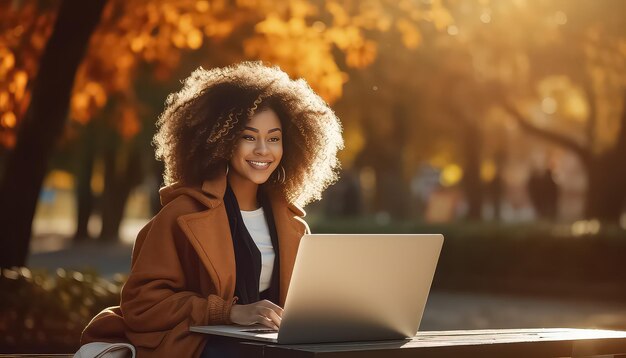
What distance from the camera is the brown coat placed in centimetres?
402

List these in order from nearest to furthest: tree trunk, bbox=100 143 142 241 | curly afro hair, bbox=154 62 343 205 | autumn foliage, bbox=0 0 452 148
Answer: curly afro hair, bbox=154 62 343 205
autumn foliage, bbox=0 0 452 148
tree trunk, bbox=100 143 142 241

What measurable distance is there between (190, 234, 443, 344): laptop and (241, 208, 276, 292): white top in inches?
23.5

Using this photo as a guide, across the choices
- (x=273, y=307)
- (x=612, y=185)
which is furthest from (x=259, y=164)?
(x=612, y=185)

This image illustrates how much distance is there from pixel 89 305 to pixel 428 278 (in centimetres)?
687

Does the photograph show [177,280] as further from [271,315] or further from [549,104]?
[549,104]

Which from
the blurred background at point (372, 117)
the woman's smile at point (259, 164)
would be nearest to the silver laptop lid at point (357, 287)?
the woman's smile at point (259, 164)

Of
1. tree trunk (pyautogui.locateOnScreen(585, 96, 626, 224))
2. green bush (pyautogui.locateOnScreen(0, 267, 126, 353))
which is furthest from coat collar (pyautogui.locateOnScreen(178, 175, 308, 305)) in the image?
tree trunk (pyautogui.locateOnScreen(585, 96, 626, 224))

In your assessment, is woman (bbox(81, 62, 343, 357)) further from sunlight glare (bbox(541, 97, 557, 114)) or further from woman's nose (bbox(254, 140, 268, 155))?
sunlight glare (bbox(541, 97, 557, 114))

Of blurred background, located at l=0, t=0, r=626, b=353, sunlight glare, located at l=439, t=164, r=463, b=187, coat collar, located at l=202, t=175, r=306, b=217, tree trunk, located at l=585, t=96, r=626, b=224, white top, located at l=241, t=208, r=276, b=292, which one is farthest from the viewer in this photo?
sunlight glare, located at l=439, t=164, r=463, b=187

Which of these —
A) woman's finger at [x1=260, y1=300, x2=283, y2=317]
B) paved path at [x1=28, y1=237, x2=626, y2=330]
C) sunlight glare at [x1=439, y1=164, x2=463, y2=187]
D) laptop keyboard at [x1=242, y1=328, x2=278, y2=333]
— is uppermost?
sunlight glare at [x1=439, y1=164, x2=463, y2=187]

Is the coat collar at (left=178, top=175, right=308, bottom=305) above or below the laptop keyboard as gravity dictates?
above

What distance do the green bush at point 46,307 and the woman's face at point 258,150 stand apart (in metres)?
5.32

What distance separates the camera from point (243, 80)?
4.56 metres

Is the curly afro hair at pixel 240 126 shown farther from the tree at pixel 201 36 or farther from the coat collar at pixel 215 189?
the tree at pixel 201 36
